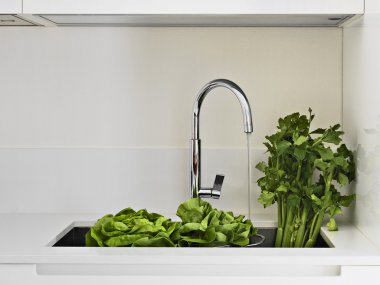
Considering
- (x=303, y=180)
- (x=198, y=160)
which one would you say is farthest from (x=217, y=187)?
(x=303, y=180)

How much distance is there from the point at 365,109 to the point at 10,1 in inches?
36.5

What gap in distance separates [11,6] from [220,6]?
52 cm

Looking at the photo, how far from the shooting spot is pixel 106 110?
6.51 feet

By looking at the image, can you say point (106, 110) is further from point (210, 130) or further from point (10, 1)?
point (10, 1)

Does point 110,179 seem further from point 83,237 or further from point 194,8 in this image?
point 194,8

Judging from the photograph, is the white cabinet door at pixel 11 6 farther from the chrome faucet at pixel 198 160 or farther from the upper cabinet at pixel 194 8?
the chrome faucet at pixel 198 160

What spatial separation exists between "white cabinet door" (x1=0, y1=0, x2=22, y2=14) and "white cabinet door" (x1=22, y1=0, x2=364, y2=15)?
30 mm

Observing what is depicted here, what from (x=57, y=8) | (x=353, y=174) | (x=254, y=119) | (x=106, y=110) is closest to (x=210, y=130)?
(x=254, y=119)

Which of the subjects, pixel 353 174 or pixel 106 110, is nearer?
pixel 353 174

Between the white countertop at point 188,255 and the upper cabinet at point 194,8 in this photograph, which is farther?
the upper cabinet at point 194,8

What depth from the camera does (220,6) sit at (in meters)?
1.61

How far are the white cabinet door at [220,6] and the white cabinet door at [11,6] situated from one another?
30mm

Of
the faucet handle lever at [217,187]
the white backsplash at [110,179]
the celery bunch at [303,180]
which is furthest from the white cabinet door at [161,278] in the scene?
the white backsplash at [110,179]

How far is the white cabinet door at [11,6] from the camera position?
1.63 meters
